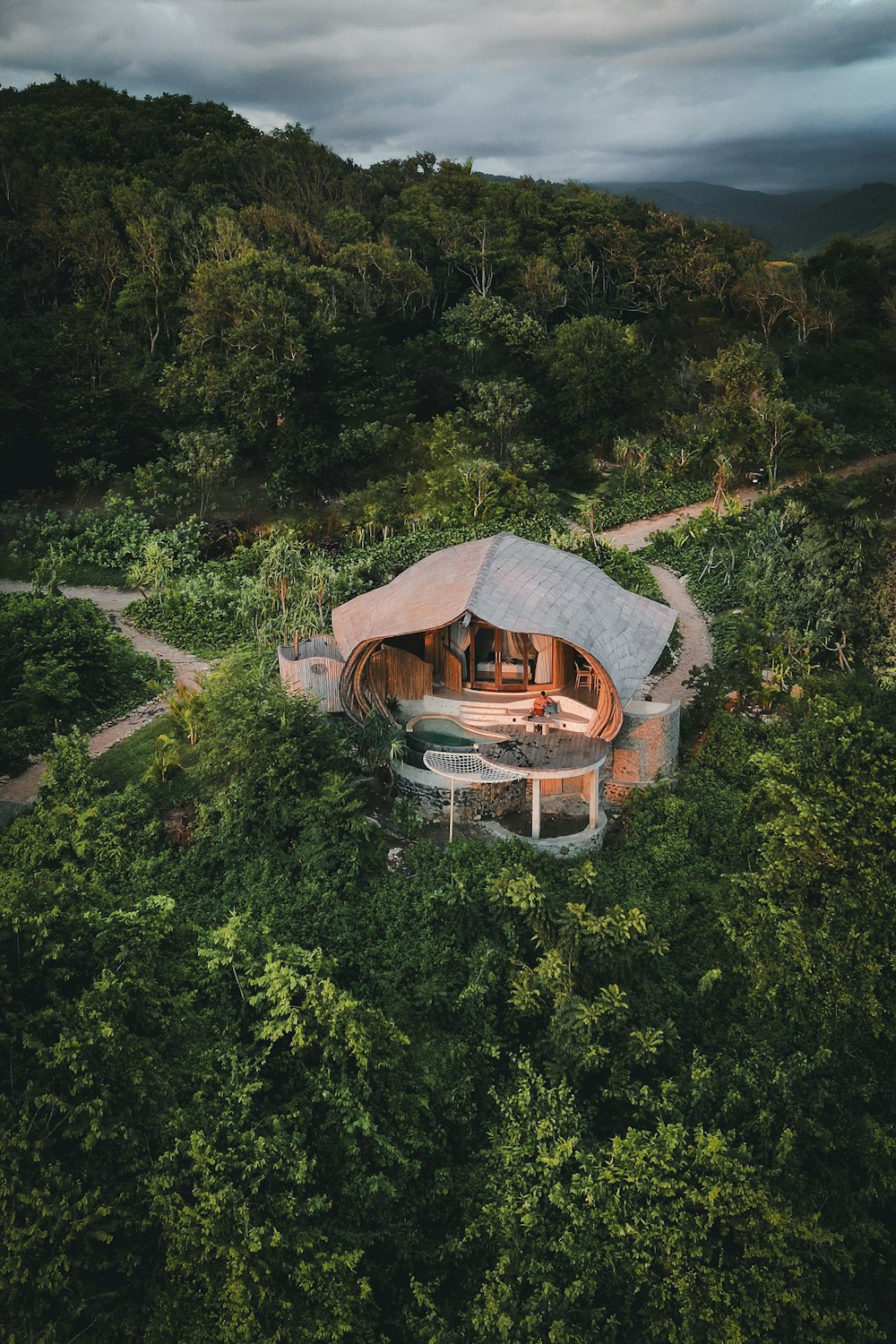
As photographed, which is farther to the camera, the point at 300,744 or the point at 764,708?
the point at 764,708

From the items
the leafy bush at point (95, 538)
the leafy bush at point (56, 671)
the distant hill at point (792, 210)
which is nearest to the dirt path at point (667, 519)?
the leafy bush at point (95, 538)

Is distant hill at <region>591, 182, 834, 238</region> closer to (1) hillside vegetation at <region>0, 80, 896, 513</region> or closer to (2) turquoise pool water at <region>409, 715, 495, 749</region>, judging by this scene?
(1) hillside vegetation at <region>0, 80, 896, 513</region>

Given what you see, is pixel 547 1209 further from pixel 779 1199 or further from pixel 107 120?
Answer: pixel 107 120

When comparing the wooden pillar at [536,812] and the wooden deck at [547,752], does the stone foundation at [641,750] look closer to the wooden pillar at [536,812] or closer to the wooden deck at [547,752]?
the wooden deck at [547,752]

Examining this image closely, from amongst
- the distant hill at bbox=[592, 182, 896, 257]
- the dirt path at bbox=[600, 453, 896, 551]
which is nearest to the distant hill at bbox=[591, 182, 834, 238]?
the distant hill at bbox=[592, 182, 896, 257]

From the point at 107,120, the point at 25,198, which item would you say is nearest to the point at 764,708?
the point at 25,198

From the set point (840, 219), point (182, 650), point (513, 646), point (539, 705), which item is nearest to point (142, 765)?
point (182, 650)

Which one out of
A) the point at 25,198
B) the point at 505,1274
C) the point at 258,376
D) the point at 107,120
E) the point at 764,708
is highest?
the point at 107,120
